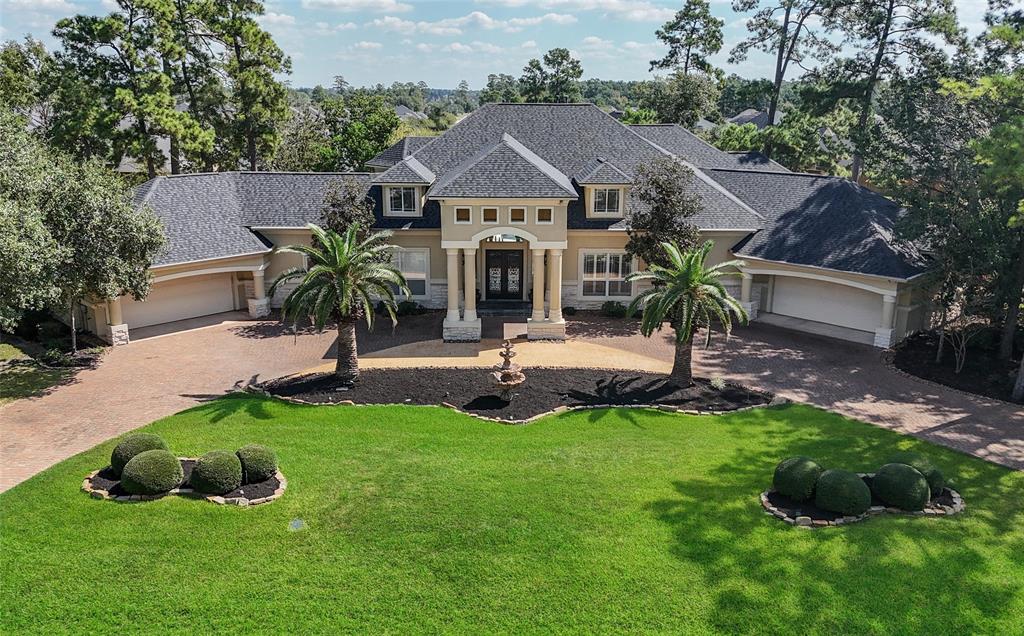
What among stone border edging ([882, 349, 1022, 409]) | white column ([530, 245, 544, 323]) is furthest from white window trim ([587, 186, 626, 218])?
stone border edging ([882, 349, 1022, 409])

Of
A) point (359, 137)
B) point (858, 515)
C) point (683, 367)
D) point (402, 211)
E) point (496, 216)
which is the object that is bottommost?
point (858, 515)

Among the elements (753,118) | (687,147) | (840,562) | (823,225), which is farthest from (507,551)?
(753,118)

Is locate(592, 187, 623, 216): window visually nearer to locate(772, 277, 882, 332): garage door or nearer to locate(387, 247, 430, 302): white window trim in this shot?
locate(387, 247, 430, 302): white window trim

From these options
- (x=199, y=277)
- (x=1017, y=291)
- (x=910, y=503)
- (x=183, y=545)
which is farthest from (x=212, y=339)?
(x=1017, y=291)

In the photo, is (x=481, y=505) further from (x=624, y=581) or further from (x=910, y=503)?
(x=910, y=503)

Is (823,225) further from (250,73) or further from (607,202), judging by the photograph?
(250,73)

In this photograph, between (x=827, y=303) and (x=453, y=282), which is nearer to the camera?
(x=453, y=282)
